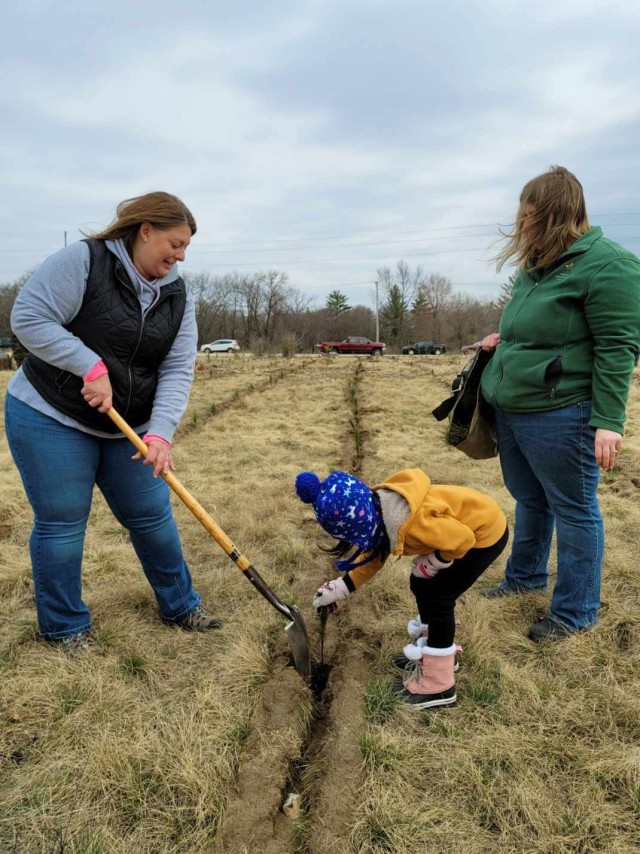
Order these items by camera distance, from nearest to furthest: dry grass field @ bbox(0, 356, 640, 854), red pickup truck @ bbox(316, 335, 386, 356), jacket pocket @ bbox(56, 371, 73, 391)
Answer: dry grass field @ bbox(0, 356, 640, 854) → jacket pocket @ bbox(56, 371, 73, 391) → red pickup truck @ bbox(316, 335, 386, 356)

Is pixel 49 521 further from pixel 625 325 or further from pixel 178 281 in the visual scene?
pixel 625 325

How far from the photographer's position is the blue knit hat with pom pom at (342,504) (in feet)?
6.76

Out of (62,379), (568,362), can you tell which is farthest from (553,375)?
(62,379)

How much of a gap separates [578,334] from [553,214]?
1.73 feet

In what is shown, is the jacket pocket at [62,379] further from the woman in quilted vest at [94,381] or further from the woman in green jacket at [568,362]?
the woman in green jacket at [568,362]

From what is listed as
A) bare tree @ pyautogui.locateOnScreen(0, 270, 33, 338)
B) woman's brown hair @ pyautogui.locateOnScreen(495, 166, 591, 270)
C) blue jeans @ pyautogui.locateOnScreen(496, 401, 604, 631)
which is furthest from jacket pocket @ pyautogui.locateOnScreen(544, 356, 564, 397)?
bare tree @ pyautogui.locateOnScreen(0, 270, 33, 338)

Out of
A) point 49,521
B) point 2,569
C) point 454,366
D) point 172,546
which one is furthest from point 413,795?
point 454,366

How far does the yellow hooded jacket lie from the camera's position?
6.95ft

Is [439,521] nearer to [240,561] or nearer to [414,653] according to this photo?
[414,653]

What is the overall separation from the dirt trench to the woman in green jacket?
0.94 m

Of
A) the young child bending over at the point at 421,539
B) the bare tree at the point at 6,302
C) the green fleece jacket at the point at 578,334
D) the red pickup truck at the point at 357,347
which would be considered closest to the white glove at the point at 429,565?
the young child bending over at the point at 421,539

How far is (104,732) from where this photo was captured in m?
2.15

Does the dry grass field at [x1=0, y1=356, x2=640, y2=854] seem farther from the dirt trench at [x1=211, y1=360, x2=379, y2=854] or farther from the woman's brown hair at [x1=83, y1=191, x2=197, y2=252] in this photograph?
the woman's brown hair at [x1=83, y1=191, x2=197, y2=252]

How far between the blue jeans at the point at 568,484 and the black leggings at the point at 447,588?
47cm
